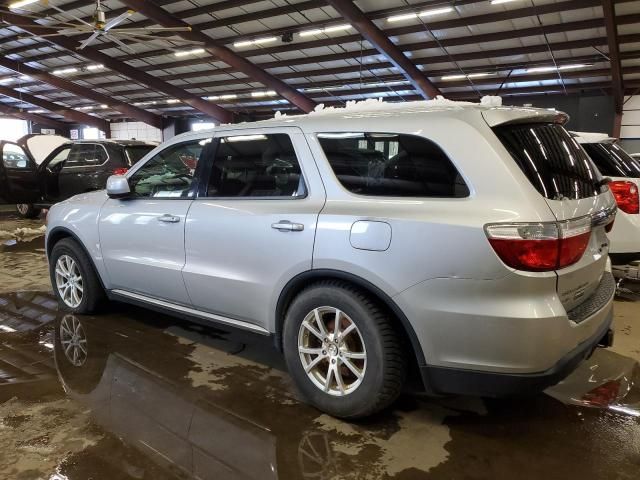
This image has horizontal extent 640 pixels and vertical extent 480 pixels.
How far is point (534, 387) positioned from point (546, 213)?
29.5 inches

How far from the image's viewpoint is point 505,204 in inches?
83.0

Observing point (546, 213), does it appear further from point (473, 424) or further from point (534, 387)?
point (473, 424)

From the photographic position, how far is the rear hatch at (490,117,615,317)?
2209 mm

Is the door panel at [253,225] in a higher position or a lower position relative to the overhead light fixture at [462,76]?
lower

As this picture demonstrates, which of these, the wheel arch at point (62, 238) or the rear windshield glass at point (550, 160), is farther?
the wheel arch at point (62, 238)

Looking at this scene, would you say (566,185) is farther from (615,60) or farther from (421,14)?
→ (615,60)

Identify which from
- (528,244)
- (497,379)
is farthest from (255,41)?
(497,379)

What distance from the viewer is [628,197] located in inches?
177

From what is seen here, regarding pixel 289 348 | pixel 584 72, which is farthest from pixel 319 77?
pixel 289 348

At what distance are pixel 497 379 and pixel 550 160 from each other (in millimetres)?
1066

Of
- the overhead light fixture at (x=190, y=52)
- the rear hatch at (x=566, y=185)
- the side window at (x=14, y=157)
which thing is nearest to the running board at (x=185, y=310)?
the rear hatch at (x=566, y=185)

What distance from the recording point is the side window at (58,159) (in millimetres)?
9599

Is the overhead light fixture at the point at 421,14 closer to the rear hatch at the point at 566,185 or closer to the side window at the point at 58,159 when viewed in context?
the side window at the point at 58,159

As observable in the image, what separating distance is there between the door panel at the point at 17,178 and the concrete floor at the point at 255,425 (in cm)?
719
